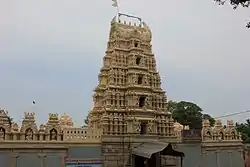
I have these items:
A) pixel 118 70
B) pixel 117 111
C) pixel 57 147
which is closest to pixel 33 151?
pixel 57 147

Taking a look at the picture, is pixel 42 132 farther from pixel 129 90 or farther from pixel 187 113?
pixel 187 113

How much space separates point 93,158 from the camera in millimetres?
17734

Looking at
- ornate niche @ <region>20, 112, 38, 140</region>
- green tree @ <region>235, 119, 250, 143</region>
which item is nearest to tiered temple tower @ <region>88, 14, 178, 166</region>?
ornate niche @ <region>20, 112, 38, 140</region>

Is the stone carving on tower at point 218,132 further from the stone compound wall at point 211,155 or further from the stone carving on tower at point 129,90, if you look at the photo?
the stone carving on tower at point 129,90

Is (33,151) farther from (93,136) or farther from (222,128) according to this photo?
(222,128)

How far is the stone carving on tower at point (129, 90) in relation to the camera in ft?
62.1

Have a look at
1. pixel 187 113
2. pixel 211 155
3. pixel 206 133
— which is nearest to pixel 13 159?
pixel 206 133

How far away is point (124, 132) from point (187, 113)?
2578cm

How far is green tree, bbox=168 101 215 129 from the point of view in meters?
42.5

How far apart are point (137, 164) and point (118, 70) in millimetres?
6266

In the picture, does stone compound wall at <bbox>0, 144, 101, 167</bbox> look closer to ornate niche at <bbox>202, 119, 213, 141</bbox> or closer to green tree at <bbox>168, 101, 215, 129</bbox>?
ornate niche at <bbox>202, 119, 213, 141</bbox>

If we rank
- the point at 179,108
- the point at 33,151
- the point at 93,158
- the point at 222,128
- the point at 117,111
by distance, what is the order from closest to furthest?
the point at 33,151
the point at 93,158
the point at 117,111
the point at 222,128
the point at 179,108

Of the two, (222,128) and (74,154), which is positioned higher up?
(222,128)

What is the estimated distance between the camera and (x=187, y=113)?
42.8 meters
